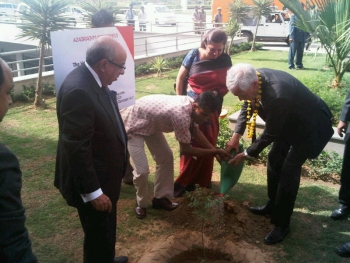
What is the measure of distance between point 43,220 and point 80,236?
19.4 inches

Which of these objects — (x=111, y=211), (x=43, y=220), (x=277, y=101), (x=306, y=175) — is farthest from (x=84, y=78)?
(x=306, y=175)

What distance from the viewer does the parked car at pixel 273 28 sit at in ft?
55.1

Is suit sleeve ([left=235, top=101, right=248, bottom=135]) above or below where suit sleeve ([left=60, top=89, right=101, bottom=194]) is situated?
below

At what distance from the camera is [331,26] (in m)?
6.23

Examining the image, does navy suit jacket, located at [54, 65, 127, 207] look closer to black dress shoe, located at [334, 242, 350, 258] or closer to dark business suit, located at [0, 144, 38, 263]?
dark business suit, located at [0, 144, 38, 263]

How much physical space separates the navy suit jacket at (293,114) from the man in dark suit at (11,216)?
2.05m

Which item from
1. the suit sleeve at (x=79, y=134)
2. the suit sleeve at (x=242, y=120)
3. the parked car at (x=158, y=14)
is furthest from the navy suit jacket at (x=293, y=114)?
the parked car at (x=158, y=14)

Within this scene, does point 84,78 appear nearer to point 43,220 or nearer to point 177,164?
point 43,220

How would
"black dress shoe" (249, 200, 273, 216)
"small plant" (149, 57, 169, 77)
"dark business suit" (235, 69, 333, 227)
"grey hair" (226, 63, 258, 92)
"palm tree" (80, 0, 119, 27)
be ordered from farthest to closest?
"small plant" (149, 57, 169, 77), "palm tree" (80, 0, 119, 27), "black dress shoe" (249, 200, 273, 216), "dark business suit" (235, 69, 333, 227), "grey hair" (226, 63, 258, 92)

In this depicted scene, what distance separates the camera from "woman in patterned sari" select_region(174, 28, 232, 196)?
3.64m

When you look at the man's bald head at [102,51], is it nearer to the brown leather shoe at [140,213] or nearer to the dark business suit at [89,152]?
the dark business suit at [89,152]

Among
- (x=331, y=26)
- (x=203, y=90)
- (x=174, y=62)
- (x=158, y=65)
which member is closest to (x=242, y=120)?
(x=203, y=90)

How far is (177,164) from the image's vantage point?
191 inches

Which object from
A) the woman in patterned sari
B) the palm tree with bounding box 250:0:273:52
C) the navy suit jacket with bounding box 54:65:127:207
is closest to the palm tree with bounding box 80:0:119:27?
the woman in patterned sari
